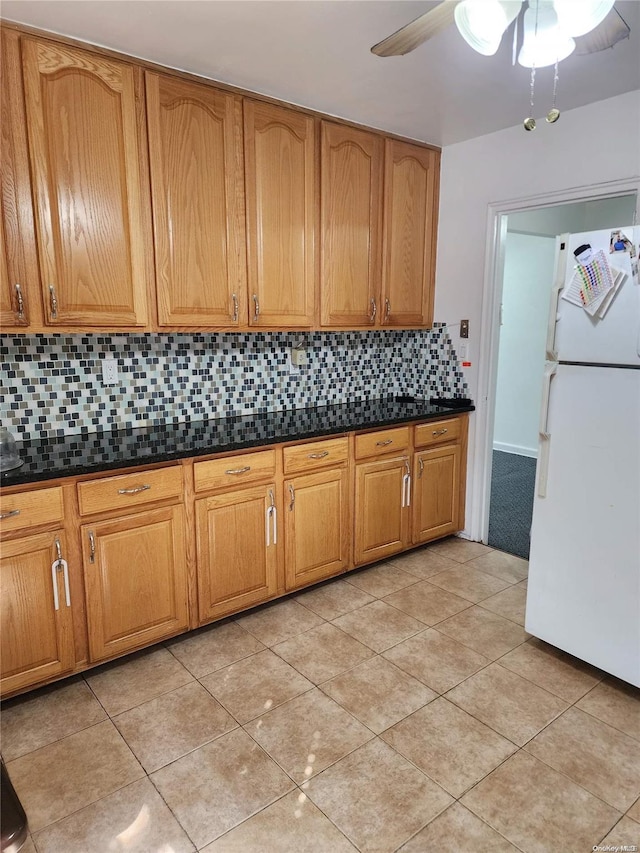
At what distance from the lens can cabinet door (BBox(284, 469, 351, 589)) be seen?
279 centimetres

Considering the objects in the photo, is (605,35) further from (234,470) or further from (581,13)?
(234,470)

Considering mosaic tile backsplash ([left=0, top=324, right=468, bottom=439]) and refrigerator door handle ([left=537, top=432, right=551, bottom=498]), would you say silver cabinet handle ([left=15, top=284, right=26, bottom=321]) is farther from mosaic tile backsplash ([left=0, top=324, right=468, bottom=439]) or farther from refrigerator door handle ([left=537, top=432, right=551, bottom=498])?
refrigerator door handle ([left=537, top=432, right=551, bottom=498])

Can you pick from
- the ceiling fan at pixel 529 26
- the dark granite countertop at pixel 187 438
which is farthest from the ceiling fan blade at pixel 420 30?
the dark granite countertop at pixel 187 438

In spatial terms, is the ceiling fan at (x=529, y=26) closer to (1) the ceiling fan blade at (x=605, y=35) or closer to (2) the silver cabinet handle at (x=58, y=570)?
(1) the ceiling fan blade at (x=605, y=35)

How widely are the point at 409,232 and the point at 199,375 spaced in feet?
5.01

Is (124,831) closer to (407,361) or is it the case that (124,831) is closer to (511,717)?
(511,717)

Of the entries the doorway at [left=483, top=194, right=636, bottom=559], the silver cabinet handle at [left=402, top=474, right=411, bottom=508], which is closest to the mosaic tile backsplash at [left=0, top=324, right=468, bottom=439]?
the silver cabinet handle at [left=402, top=474, right=411, bottom=508]

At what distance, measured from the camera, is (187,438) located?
8.40 feet

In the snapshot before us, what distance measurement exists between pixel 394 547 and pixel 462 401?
989 millimetres

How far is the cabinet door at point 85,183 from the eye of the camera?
2.09 m

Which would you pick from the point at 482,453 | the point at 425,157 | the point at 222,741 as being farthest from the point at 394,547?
the point at 425,157

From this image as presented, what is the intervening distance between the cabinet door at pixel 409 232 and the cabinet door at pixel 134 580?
1804 mm

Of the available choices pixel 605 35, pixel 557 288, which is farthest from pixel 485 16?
pixel 557 288

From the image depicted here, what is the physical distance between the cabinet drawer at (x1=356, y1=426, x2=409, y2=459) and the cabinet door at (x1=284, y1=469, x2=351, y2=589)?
6.5 inches
